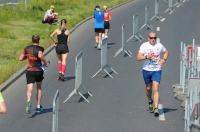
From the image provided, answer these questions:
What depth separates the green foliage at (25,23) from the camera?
26364mm

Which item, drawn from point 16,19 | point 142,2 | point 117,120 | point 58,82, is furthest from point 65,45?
point 142,2

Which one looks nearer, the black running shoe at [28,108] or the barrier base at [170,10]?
the black running shoe at [28,108]

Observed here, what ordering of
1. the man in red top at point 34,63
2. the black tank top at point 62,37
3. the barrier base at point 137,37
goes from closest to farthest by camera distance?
1. the man in red top at point 34,63
2. the black tank top at point 62,37
3. the barrier base at point 137,37

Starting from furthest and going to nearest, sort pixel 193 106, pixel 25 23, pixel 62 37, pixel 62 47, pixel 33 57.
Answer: pixel 25 23 < pixel 62 37 < pixel 62 47 < pixel 33 57 < pixel 193 106

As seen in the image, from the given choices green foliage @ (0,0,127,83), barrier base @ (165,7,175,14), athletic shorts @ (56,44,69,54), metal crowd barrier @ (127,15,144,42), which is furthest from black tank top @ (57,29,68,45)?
barrier base @ (165,7,175,14)

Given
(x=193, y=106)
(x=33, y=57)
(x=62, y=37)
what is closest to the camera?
(x=193, y=106)

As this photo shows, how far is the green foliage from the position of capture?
2636 cm

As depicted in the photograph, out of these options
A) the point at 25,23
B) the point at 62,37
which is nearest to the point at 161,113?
the point at 62,37

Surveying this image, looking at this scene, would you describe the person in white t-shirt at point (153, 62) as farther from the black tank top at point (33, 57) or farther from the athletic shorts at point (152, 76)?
the black tank top at point (33, 57)

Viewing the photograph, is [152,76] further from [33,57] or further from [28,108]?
[28,108]

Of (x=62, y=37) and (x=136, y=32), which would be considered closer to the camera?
(x=62, y=37)

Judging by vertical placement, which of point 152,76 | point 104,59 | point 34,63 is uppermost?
point 34,63

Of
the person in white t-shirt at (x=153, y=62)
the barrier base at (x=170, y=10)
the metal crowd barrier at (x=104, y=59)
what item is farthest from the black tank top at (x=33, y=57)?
the barrier base at (x=170, y=10)

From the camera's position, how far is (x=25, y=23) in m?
37.2
